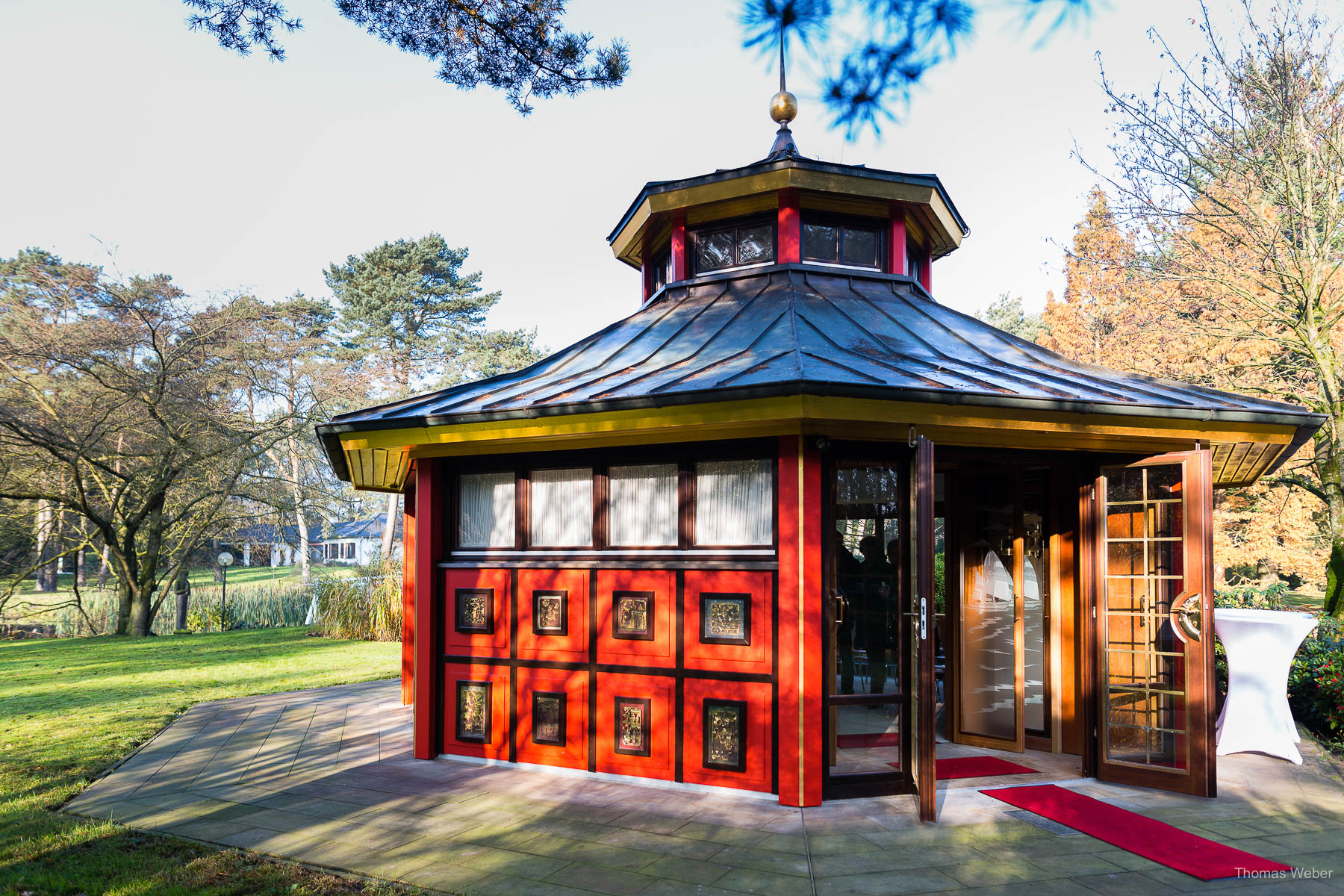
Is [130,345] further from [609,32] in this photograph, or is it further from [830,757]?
[830,757]

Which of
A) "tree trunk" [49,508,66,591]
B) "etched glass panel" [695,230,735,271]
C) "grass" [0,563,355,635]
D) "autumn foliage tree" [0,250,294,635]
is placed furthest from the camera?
"grass" [0,563,355,635]

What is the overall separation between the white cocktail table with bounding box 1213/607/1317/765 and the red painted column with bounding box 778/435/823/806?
3282 mm

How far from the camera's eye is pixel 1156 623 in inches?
207

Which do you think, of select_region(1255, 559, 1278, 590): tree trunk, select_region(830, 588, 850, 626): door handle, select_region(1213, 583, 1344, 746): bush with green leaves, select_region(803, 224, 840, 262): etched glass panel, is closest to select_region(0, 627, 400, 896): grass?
select_region(830, 588, 850, 626): door handle

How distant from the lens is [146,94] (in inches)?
212

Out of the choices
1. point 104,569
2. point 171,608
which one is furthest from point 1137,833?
point 104,569

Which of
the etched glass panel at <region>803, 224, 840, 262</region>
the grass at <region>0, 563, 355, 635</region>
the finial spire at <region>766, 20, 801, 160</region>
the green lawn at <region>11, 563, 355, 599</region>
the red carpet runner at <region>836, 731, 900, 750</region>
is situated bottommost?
the green lawn at <region>11, 563, 355, 599</region>

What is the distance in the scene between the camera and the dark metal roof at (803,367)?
15.2 feet

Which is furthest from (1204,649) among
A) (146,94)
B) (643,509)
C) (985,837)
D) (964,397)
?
(146,94)

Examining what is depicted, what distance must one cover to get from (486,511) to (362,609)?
1006cm

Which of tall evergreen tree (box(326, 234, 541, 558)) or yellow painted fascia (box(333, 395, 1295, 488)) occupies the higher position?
tall evergreen tree (box(326, 234, 541, 558))

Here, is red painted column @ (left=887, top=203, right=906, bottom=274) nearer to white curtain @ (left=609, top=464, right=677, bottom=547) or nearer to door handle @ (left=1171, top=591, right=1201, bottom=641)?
white curtain @ (left=609, top=464, right=677, bottom=547)

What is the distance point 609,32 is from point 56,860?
18.1ft

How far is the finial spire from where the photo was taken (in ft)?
24.8
